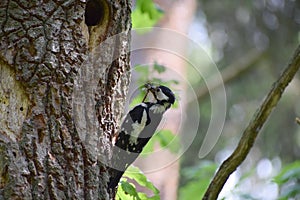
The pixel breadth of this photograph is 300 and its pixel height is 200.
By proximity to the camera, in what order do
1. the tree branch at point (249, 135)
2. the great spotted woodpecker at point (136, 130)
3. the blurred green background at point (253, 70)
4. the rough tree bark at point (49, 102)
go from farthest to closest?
the blurred green background at point (253, 70), the great spotted woodpecker at point (136, 130), the tree branch at point (249, 135), the rough tree bark at point (49, 102)

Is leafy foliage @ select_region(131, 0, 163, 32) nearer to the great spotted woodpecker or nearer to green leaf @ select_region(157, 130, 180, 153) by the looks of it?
green leaf @ select_region(157, 130, 180, 153)

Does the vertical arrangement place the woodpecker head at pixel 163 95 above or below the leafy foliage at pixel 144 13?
below

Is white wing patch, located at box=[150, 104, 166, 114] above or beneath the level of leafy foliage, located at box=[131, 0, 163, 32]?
beneath

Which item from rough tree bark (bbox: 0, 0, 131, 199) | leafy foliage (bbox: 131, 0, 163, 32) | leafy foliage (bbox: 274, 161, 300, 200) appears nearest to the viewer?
rough tree bark (bbox: 0, 0, 131, 199)

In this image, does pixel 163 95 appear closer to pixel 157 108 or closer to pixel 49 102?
pixel 157 108

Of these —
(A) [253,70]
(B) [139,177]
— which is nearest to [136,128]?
(B) [139,177]

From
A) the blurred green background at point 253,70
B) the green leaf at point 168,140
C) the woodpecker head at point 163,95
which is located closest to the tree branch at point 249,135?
the woodpecker head at point 163,95

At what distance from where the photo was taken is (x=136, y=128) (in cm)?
308

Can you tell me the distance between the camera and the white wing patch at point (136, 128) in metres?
3.00

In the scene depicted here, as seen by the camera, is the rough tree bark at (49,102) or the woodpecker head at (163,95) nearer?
the rough tree bark at (49,102)

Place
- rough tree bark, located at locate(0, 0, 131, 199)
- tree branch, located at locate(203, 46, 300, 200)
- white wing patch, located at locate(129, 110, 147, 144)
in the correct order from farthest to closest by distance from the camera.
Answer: white wing patch, located at locate(129, 110, 147, 144), tree branch, located at locate(203, 46, 300, 200), rough tree bark, located at locate(0, 0, 131, 199)

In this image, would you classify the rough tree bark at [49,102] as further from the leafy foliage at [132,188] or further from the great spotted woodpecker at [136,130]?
the leafy foliage at [132,188]

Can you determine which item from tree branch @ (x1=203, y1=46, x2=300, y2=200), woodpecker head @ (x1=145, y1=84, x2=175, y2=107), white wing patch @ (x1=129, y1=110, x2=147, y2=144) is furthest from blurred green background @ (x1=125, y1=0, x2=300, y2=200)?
tree branch @ (x1=203, y1=46, x2=300, y2=200)

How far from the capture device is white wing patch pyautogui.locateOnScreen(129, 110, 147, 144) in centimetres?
300
